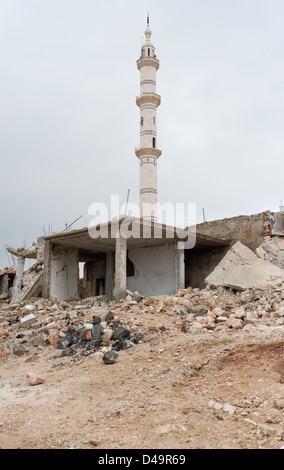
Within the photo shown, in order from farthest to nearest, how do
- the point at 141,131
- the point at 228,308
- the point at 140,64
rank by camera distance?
the point at 140,64
the point at 141,131
the point at 228,308

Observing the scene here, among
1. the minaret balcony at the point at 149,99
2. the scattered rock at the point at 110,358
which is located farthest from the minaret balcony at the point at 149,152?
the scattered rock at the point at 110,358

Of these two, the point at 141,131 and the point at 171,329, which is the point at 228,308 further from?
the point at 141,131

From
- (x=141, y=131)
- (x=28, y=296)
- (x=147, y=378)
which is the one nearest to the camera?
(x=147, y=378)

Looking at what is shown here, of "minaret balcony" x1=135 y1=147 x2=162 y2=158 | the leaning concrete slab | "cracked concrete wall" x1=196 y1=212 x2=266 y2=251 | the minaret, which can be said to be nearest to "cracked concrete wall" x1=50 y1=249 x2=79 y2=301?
"cracked concrete wall" x1=196 y1=212 x2=266 y2=251

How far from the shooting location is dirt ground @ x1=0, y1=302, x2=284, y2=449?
11.4 ft

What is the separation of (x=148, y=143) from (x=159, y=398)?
2473 centimetres

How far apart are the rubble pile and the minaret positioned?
53.6 ft

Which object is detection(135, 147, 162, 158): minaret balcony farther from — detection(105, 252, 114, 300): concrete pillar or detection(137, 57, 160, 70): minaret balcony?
detection(105, 252, 114, 300): concrete pillar

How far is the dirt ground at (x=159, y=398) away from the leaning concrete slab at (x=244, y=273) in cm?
391

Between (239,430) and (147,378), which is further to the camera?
(147,378)

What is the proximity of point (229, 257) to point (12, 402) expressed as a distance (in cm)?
883

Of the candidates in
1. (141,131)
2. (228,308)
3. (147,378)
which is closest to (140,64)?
(141,131)

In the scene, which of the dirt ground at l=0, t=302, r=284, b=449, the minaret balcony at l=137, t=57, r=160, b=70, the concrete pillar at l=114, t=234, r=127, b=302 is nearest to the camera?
the dirt ground at l=0, t=302, r=284, b=449

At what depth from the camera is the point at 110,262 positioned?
637 inches
